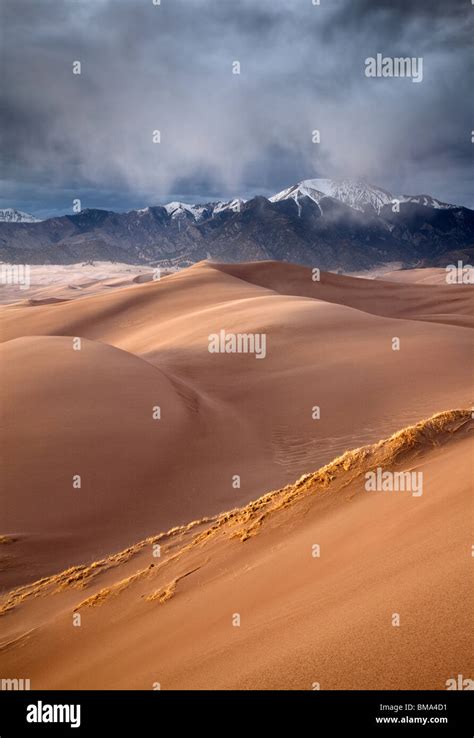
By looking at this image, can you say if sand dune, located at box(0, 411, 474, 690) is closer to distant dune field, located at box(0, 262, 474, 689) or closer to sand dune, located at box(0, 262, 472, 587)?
distant dune field, located at box(0, 262, 474, 689)

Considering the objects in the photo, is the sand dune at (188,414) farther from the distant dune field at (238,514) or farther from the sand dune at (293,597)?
the sand dune at (293,597)

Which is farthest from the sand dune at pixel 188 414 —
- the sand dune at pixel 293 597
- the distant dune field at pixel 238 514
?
the sand dune at pixel 293 597

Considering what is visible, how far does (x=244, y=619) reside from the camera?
14.3 ft

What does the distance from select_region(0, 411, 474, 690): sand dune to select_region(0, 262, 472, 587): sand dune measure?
184 centimetres

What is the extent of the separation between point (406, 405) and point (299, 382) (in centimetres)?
384

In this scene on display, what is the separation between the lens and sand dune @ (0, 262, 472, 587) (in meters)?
9.41

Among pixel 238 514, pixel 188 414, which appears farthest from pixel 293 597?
pixel 188 414

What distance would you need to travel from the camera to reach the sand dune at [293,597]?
3.18 meters

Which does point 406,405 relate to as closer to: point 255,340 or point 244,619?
point 255,340

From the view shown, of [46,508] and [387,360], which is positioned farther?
[387,360]

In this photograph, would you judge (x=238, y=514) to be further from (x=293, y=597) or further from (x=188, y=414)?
(x=188, y=414)

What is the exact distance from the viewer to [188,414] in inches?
563

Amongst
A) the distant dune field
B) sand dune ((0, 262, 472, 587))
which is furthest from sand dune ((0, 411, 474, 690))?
sand dune ((0, 262, 472, 587))
